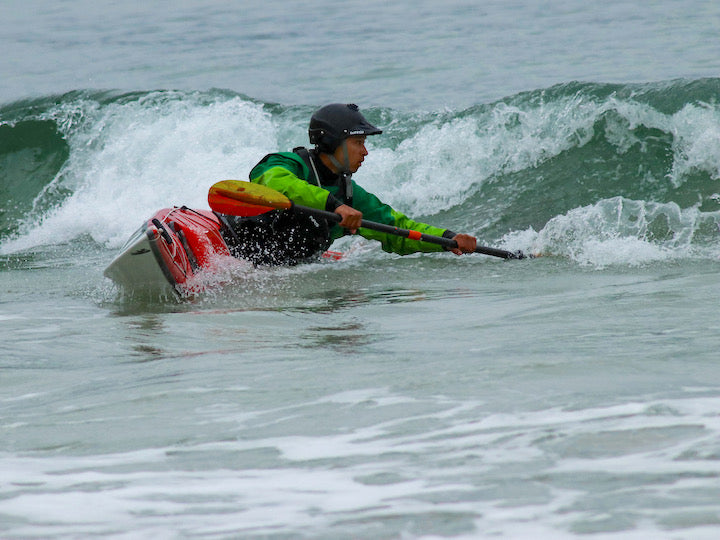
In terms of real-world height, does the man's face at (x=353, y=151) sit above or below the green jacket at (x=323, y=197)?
above

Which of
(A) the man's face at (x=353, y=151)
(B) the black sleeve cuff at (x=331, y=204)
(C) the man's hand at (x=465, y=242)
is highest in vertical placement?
(A) the man's face at (x=353, y=151)

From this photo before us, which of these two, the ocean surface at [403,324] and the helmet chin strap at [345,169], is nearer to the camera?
the ocean surface at [403,324]

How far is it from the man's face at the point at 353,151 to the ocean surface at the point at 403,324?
30.0 inches

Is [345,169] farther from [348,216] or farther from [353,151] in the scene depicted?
[348,216]

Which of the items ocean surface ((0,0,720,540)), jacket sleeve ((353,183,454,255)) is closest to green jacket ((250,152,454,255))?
jacket sleeve ((353,183,454,255))

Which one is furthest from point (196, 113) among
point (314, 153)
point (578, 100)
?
point (314, 153)

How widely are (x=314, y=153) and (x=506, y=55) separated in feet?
29.3

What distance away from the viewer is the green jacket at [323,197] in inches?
234

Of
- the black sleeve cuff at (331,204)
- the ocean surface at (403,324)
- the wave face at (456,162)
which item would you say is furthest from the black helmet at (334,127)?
the wave face at (456,162)

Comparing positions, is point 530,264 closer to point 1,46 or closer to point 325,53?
point 325,53

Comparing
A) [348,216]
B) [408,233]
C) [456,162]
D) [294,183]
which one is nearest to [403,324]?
[348,216]

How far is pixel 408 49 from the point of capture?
1579cm

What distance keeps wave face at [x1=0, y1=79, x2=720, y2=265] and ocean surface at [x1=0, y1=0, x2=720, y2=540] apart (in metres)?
0.03

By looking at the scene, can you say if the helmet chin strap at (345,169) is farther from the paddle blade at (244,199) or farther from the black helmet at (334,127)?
the paddle blade at (244,199)
